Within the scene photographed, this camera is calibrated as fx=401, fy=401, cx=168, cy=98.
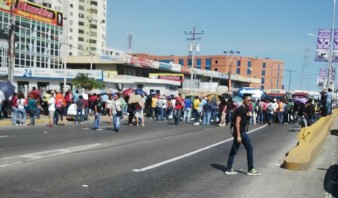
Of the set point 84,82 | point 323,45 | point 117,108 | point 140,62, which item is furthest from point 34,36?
→ point 117,108

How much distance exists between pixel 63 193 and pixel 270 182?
4.12 m

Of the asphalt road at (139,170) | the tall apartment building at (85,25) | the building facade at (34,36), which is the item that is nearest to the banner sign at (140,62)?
the building facade at (34,36)

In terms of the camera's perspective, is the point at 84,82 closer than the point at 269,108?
No

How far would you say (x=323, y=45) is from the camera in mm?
30688

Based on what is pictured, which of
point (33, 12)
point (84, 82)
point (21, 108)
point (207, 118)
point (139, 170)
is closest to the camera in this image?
point (139, 170)

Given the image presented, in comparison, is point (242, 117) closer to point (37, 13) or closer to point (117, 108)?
point (117, 108)

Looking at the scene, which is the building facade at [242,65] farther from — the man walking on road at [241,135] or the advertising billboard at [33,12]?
the man walking on road at [241,135]

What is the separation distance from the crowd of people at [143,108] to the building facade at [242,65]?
3940 inches

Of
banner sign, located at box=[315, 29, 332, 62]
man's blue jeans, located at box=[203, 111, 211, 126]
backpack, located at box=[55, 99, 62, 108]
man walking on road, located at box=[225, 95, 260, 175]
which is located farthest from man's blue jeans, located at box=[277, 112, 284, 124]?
man walking on road, located at box=[225, 95, 260, 175]

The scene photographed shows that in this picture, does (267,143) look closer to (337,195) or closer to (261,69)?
(337,195)

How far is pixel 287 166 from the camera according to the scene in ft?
31.3

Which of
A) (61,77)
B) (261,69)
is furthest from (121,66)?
(261,69)

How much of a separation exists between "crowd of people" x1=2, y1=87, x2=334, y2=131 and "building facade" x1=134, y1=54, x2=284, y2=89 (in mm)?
100072

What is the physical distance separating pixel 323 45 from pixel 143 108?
15305 mm
